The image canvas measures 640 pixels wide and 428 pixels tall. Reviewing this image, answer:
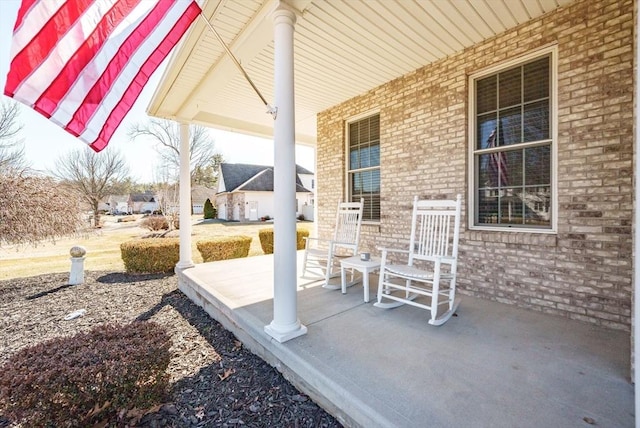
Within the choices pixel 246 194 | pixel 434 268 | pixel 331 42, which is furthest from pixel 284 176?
pixel 246 194

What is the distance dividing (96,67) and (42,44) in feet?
0.91

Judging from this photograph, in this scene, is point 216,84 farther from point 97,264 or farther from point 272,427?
point 97,264

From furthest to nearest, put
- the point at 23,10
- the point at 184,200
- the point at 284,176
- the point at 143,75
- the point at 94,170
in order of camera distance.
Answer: the point at 94,170, the point at 184,200, the point at 284,176, the point at 143,75, the point at 23,10

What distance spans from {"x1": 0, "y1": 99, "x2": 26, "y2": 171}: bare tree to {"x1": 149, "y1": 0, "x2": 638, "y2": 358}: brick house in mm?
11317

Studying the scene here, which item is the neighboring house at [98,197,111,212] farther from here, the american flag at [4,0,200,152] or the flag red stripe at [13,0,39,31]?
the flag red stripe at [13,0,39,31]

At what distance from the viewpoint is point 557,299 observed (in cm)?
304

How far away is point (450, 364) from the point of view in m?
2.11

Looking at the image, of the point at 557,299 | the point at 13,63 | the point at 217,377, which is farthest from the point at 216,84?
the point at 557,299

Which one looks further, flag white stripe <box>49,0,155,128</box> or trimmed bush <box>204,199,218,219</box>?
trimmed bush <box>204,199,218,219</box>

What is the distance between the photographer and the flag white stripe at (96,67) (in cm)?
199

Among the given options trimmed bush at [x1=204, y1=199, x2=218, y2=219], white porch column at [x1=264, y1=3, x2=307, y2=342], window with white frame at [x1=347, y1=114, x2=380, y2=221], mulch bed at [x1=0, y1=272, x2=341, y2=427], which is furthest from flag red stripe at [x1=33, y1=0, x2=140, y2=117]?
trimmed bush at [x1=204, y1=199, x2=218, y2=219]

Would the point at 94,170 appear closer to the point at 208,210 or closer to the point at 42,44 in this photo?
the point at 208,210

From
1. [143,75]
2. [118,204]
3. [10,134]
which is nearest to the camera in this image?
[143,75]

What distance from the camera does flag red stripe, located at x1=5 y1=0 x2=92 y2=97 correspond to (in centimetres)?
180
